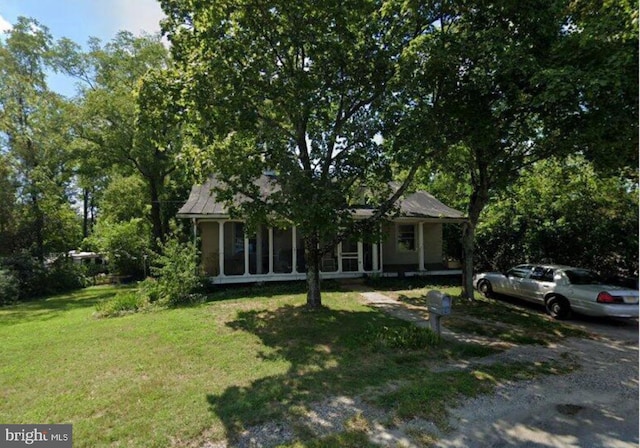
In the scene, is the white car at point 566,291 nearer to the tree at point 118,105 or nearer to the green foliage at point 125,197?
the tree at point 118,105

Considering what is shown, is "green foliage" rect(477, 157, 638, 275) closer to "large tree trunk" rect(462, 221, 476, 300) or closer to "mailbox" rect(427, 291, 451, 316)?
"large tree trunk" rect(462, 221, 476, 300)

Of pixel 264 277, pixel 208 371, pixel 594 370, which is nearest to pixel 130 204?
pixel 264 277

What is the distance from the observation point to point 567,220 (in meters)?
13.7

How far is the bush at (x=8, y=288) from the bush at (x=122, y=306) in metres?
8.04

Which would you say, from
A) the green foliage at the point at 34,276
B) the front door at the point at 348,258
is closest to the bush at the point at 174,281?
the front door at the point at 348,258

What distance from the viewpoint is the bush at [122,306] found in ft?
34.5

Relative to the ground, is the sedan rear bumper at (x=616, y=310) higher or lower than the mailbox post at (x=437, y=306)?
lower

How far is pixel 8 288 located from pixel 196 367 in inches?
595

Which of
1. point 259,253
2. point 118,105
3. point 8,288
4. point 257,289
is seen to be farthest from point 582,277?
A: point 118,105

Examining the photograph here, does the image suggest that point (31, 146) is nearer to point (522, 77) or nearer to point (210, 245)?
point (210, 245)

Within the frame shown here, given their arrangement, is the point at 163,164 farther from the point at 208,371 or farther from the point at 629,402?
the point at 629,402

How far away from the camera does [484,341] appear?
23.9 ft

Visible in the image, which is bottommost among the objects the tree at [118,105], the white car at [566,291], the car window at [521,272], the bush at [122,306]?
the bush at [122,306]

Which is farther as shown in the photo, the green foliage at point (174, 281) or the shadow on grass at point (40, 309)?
the shadow on grass at point (40, 309)
